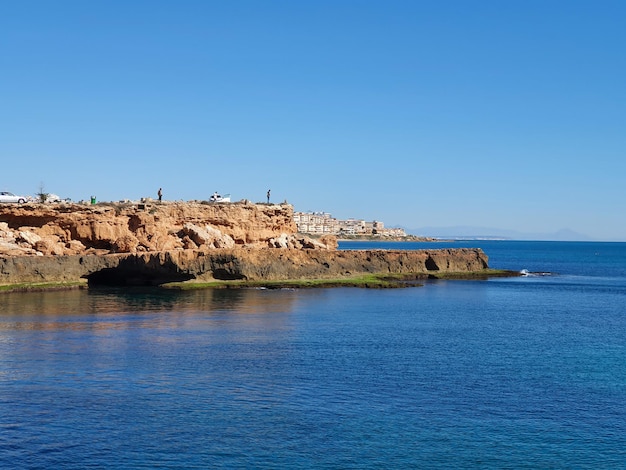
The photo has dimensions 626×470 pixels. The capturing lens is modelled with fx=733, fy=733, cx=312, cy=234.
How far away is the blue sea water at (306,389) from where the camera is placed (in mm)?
21125

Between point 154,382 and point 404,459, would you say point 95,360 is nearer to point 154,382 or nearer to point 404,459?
point 154,382

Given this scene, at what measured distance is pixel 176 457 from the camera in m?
20.5

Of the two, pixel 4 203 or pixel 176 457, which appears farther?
pixel 4 203

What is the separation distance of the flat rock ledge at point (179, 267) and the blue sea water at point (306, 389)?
50.4 ft

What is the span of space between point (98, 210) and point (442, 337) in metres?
45.4

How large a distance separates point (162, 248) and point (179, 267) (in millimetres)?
6654

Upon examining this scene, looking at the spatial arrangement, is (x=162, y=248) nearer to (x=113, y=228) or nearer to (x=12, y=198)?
(x=113, y=228)

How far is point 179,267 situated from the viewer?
6838 cm

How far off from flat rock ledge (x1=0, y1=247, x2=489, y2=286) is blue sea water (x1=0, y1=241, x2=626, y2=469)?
1536 cm

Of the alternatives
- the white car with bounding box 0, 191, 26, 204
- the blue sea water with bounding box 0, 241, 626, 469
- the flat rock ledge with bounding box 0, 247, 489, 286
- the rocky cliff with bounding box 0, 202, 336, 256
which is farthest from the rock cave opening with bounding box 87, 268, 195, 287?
the blue sea water with bounding box 0, 241, 626, 469

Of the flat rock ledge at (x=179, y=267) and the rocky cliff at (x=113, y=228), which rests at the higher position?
the rocky cliff at (x=113, y=228)

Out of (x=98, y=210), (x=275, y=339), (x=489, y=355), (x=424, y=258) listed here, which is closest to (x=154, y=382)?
(x=275, y=339)

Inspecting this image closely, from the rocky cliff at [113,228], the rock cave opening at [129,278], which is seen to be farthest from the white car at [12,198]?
the rock cave opening at [129,278]

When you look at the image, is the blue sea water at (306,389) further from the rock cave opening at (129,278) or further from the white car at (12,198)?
the white car at (12,198)
